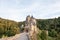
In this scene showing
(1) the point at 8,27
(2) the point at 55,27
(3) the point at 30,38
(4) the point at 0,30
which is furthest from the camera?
(2) the point at 55,27

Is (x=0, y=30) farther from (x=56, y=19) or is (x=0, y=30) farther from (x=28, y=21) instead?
(x=56, y=19)

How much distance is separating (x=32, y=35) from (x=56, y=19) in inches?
2364

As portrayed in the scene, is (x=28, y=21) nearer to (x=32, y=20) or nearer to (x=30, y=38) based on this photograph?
(x=32, y=20)

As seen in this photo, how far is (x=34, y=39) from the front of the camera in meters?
8.20

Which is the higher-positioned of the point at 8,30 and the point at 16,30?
the point at 16,30

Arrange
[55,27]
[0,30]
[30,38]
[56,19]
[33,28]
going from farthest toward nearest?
1. [56,19]
2. [55,27]
3. [0,30]
4. [33,28]
5. [30,38]

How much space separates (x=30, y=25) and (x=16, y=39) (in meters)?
1.00

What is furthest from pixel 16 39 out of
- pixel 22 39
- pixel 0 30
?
pixel 0 30

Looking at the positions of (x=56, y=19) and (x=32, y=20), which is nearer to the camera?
(x=32, y=20)

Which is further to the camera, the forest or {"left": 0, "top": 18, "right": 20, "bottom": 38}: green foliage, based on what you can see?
{"left": 0, "top": 18, "right": 20, "bottom": 38}: green foliage

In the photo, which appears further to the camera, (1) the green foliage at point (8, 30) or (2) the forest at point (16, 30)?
(1) the green foliage at point (8, 30)

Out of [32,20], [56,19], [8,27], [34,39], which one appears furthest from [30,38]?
A: [56,19]

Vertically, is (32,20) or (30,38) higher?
(32,20)

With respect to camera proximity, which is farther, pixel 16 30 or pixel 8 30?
pixel 8 30
